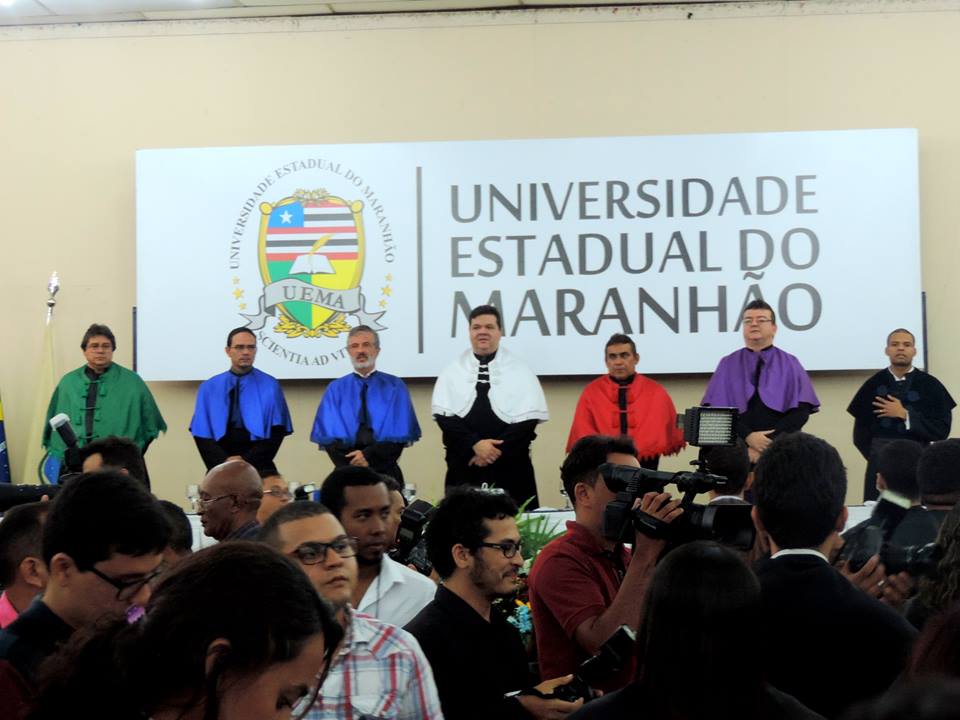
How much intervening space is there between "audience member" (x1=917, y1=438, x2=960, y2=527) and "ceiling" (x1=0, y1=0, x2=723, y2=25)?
746 centimetres

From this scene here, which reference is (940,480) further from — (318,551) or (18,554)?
(18,554)

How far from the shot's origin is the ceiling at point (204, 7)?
415 inches

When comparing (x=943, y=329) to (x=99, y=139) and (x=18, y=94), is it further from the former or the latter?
(x=18, y=94)

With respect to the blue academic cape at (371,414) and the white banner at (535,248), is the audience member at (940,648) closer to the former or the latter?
the blue academic cape at (371,414)

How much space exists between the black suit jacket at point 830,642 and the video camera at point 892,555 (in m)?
0.30

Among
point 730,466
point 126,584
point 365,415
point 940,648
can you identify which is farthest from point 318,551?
point 365,415

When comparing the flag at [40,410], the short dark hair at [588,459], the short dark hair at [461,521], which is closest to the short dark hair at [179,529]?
the short dark hair at [461,521]

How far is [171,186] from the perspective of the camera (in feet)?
34.6

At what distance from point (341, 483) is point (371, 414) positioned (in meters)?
4.95

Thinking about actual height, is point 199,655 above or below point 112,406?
below

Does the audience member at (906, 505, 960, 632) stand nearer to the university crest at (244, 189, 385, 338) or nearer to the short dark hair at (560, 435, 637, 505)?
the short dark hair at (560, 435, 637, 505)

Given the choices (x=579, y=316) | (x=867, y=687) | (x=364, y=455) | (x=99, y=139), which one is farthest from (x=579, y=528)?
(x=99, y=139)

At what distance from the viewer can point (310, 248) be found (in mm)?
10555

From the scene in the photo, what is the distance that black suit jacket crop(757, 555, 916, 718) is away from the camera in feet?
8.64
